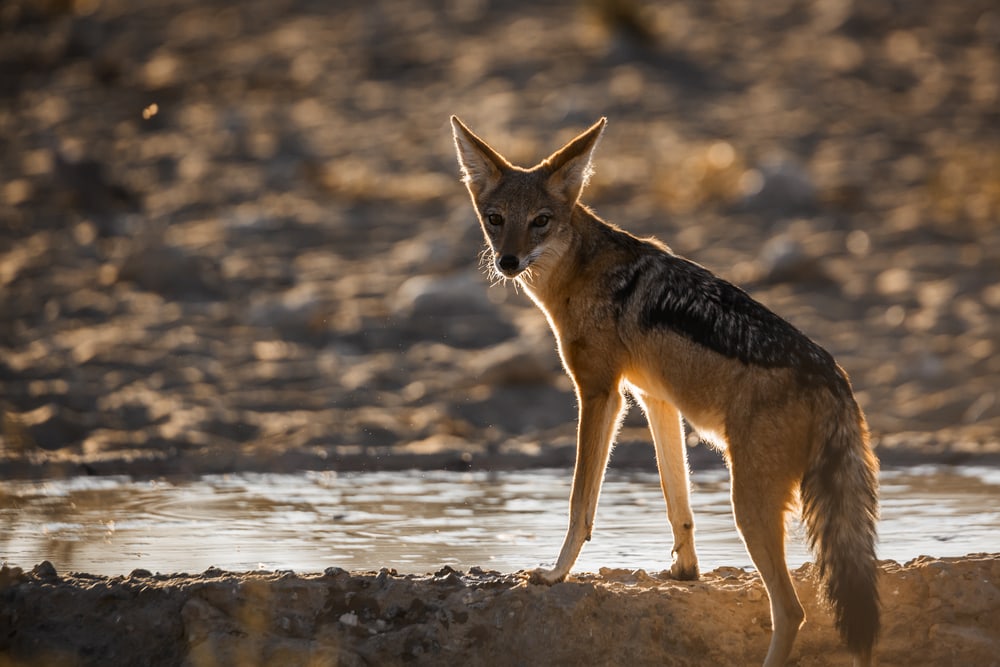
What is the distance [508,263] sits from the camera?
20.0ft

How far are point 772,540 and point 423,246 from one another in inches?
342

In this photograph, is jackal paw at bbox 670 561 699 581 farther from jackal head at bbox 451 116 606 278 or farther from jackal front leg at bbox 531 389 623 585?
jackal head at bbox 451 116 606 278

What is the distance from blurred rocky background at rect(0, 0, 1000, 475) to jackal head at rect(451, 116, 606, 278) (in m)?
2.64

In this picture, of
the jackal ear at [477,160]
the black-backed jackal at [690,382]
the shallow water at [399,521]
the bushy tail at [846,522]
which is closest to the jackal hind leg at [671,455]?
the black-backed jackal at [690,382]

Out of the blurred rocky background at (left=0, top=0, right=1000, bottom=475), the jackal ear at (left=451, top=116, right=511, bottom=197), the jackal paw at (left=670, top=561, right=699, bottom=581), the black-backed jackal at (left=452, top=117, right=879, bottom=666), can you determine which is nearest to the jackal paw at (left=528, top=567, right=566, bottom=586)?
the black-backed jackal at (left=452, top=117, right=879, bottom=666)

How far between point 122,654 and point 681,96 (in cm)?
1294

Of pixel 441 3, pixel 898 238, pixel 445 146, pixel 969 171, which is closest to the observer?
pixel 898 238

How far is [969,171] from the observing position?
1458cm

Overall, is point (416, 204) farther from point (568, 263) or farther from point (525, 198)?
point (568, 263)

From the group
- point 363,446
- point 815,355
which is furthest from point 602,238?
point 363,446

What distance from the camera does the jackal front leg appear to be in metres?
5.70

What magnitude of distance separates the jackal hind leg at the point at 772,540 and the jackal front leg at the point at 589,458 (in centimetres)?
84

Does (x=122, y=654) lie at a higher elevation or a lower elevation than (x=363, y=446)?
lower

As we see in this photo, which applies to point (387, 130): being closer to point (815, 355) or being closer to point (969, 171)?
point (969, 171)
